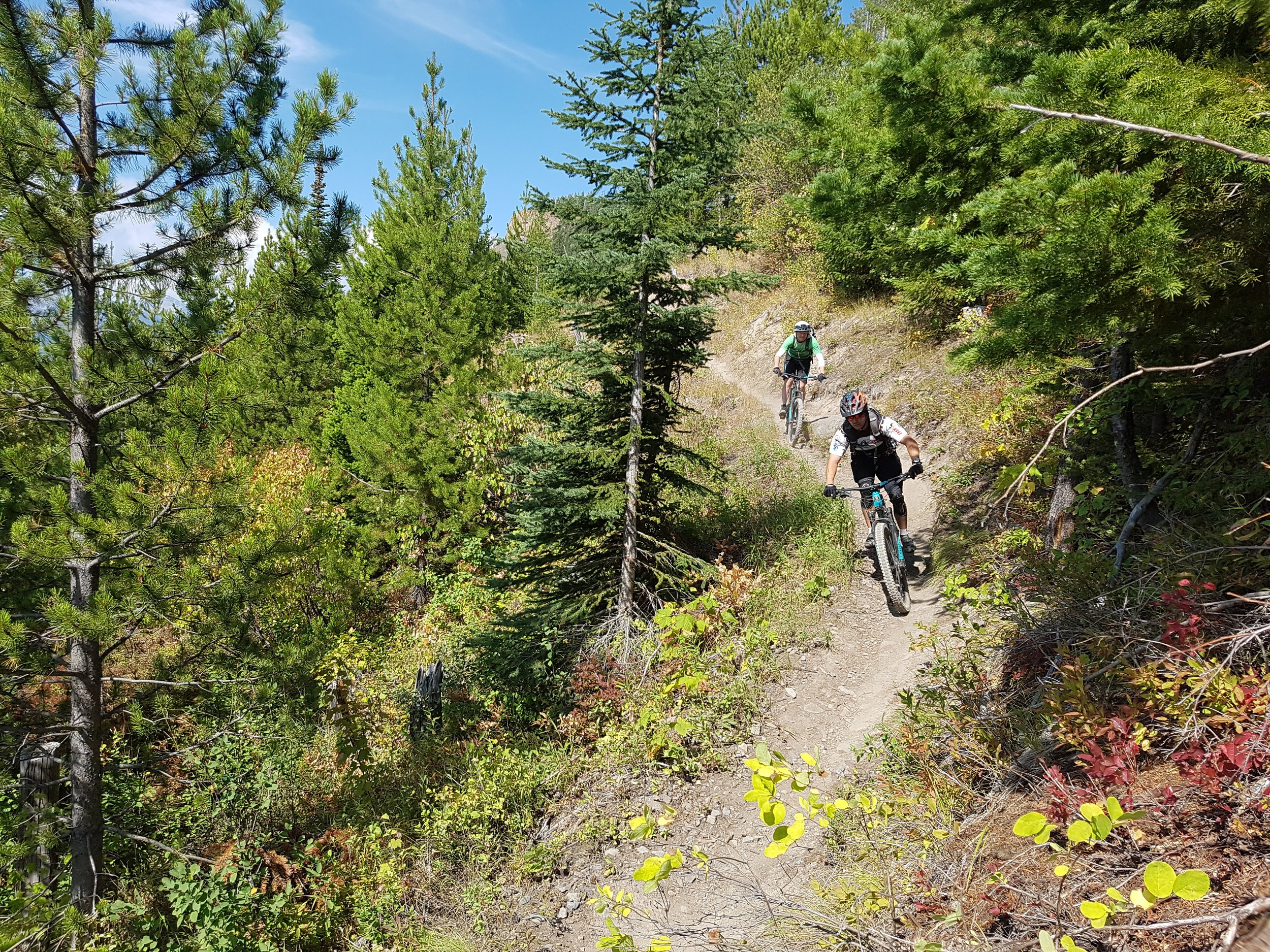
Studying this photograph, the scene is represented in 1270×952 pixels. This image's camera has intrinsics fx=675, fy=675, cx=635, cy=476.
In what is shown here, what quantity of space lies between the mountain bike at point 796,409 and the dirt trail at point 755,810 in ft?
17.7

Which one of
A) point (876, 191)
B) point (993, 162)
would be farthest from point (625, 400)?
point (993, 162)

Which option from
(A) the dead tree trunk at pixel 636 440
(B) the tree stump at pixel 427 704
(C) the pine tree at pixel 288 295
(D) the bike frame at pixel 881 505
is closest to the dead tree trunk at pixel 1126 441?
(D) the bike frame at pixel 881 505

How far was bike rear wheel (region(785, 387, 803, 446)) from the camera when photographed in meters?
14.1

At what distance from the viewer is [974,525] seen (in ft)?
29.2

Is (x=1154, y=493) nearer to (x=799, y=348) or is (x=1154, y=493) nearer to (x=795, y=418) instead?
(x=799, y=348)

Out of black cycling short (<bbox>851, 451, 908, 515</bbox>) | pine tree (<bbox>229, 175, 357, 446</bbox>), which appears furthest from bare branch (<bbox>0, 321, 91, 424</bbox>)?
black cycling short (<bbox>851, 451, 908, 515</bbox>)

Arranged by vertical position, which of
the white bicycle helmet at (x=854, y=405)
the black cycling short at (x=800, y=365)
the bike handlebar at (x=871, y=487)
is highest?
the black cycling short at (x=800, y=365)

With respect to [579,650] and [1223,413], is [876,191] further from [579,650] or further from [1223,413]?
[579,650]

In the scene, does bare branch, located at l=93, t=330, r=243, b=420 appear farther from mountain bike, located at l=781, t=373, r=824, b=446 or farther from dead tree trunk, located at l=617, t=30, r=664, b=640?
mountain bike, located at l=781, t=373, r=824, b=446

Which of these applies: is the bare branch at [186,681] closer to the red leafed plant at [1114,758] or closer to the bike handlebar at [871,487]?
the bike handlebar at [871,487]

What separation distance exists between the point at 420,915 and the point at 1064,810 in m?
5.50

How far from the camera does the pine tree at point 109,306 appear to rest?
203 inches

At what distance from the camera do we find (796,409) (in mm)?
14258

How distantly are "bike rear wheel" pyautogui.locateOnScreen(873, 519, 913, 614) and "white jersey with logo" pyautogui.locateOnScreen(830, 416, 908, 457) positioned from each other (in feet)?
3.02
